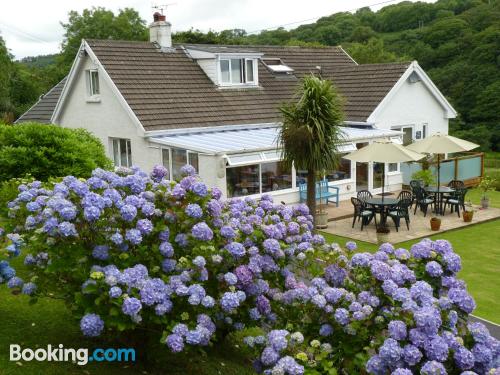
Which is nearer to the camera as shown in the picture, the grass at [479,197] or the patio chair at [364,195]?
the patio chair at [364,195]

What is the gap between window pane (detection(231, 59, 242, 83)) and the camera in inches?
1085

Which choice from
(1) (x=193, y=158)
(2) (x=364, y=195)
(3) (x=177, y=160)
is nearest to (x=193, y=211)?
(1) (x=193, y=158)

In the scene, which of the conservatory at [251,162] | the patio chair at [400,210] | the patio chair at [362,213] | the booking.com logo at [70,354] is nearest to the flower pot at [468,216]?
the patio chair at [400,210]

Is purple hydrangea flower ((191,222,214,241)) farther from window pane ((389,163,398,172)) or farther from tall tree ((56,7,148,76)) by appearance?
tall tree ((56,7,148,76))

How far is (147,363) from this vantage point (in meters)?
7.76

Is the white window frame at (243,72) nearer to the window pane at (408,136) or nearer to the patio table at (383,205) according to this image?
the window pane at (408,136)

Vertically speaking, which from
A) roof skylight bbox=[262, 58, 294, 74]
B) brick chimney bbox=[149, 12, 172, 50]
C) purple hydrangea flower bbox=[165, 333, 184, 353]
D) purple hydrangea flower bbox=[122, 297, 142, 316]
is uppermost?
brick chimney bbox=[149, 12, 172, 50]

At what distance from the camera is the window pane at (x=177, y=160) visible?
69.6ft

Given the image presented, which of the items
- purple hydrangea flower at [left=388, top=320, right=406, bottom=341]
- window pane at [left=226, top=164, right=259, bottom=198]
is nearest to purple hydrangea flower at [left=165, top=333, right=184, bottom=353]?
purple hydrangea flower at [left=388, top=320, right=406, bottom=341]

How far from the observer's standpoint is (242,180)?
827 inches

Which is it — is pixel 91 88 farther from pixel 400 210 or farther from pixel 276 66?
pixel 400 210

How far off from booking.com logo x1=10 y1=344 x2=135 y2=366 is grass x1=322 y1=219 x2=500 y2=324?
791 cm

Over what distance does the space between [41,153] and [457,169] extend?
64.5ft

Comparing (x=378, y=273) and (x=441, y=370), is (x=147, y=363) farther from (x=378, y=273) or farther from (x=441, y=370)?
(x=441, y=370)
